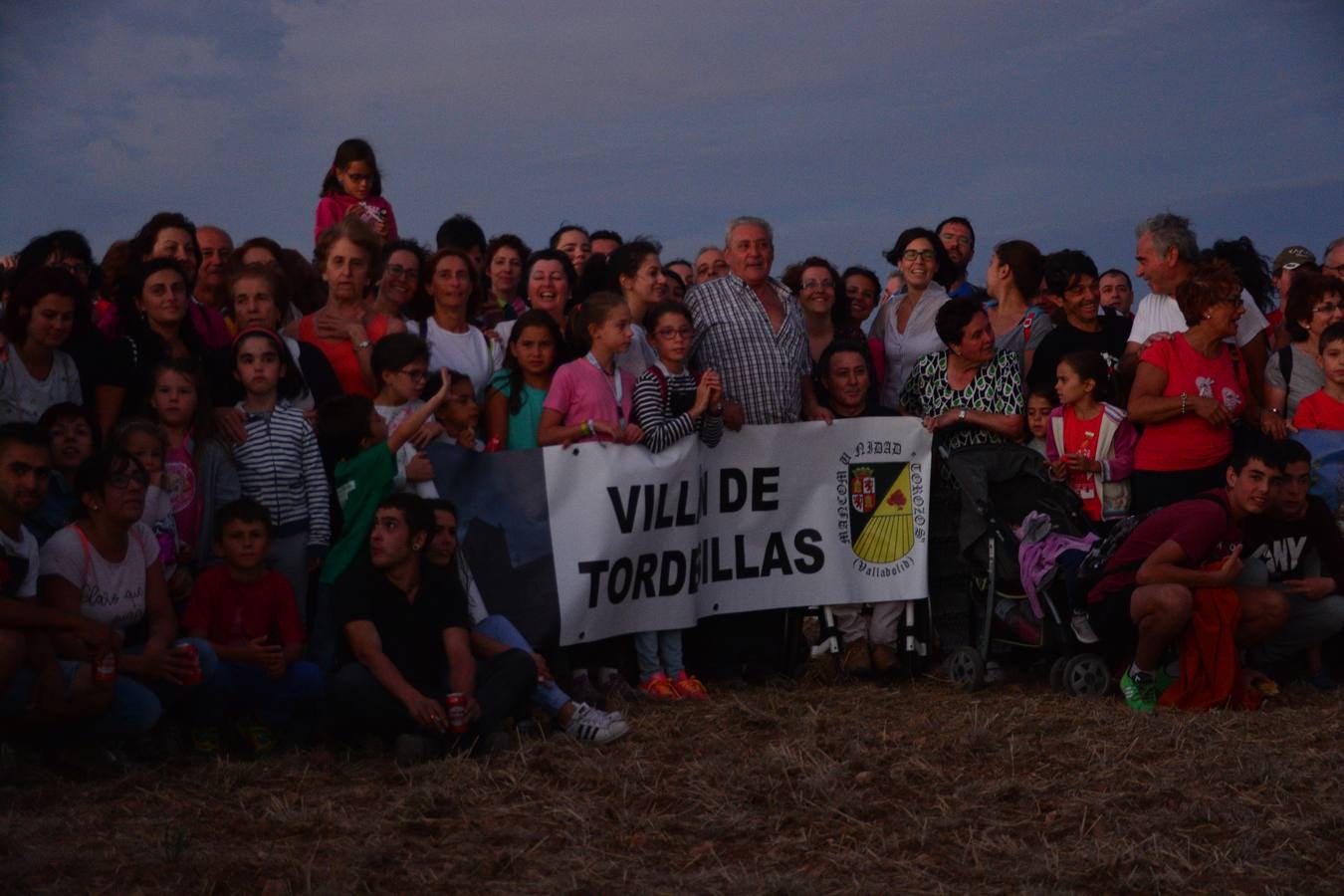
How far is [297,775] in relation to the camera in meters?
6.54

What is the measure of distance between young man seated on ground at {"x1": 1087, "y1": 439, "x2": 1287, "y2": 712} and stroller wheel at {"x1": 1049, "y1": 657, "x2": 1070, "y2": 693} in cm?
37

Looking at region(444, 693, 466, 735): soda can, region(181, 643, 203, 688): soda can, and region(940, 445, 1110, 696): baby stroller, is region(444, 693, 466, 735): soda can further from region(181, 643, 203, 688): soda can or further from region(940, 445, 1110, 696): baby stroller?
region(940, 445, 1110, 696): baby stroller

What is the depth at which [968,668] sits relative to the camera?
8.80m

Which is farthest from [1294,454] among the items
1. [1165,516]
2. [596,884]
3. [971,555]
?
[596,884]

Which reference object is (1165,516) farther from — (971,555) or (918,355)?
(918,355)

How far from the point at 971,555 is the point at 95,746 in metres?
4.64

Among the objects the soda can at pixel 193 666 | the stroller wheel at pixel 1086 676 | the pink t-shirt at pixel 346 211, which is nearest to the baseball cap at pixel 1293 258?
the stroller wheel at pixel 1086 676

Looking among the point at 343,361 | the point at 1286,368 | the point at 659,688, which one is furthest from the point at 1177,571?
the point at 343,361

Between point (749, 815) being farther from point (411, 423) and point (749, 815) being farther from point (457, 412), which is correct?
point (457, 412)

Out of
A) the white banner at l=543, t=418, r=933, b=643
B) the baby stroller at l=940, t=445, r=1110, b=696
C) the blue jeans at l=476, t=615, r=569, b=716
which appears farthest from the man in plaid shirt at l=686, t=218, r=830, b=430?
the blue jeans at l=476, t=615, r=569, b=716

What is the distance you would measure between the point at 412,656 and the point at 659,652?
1935 mm

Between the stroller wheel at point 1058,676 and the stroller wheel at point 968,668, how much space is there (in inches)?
14.1

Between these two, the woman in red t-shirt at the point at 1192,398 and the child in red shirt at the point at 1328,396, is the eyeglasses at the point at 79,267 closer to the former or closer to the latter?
the woman in red t-shirt at the point at 1192,398

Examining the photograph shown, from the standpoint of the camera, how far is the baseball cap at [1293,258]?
1128 centimetres
